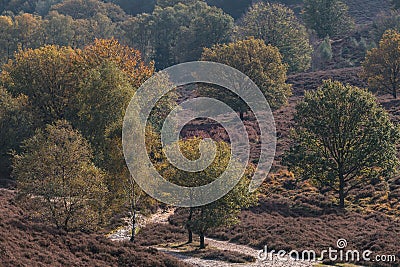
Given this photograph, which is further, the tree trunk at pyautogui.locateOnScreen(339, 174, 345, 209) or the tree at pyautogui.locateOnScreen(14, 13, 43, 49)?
the tree at pyautogui.locateOnScreen(14, 13, 43, 49)

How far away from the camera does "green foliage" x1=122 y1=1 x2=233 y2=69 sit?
11744 cm

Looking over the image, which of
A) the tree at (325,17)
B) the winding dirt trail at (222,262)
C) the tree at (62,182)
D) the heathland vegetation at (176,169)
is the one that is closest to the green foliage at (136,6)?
the tree at (325,17)

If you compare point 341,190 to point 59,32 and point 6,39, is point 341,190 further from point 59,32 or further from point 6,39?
point 6,39

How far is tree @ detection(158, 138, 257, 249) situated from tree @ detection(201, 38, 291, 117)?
35.1m

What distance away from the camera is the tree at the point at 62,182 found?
39.0m

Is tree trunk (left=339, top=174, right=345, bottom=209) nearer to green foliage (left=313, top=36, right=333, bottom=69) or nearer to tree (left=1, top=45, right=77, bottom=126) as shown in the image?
tree (left=1, top=45, right=77, bottom=126)

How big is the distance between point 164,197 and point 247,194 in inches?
258

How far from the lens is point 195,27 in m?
118

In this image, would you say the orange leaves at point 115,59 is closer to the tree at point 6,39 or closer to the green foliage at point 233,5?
the tree at point 6,39

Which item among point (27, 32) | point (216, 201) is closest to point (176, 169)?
point (216, 201)

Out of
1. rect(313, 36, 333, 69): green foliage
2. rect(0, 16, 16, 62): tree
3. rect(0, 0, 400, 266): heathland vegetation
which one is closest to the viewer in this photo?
rect(0, 0, 400, 266): heathland vegetation

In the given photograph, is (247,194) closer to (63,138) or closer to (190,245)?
(190,245)

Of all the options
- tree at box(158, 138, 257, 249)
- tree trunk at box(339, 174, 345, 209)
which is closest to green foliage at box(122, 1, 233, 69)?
tree trunk at box(339, 174, 345, 209)

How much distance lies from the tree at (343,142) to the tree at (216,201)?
1175 centimetres
